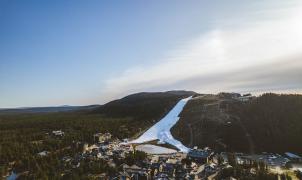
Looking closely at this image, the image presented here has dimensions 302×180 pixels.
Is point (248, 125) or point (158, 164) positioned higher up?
point (248, 125)

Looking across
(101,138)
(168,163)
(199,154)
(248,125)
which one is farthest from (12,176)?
(248,125)

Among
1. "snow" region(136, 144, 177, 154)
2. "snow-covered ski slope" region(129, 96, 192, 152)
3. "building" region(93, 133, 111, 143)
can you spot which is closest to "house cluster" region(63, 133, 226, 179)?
"snow" region(136, 144, 177, 154)

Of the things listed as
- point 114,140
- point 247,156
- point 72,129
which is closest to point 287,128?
point 247,156

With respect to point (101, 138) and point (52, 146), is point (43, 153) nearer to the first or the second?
point (52, 146)

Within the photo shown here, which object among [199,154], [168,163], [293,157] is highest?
[199,154]

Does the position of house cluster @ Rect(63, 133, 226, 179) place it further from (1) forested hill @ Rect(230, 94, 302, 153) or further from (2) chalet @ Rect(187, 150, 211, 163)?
(1) forested hill @ Rect(230, 94, 302, 153)
